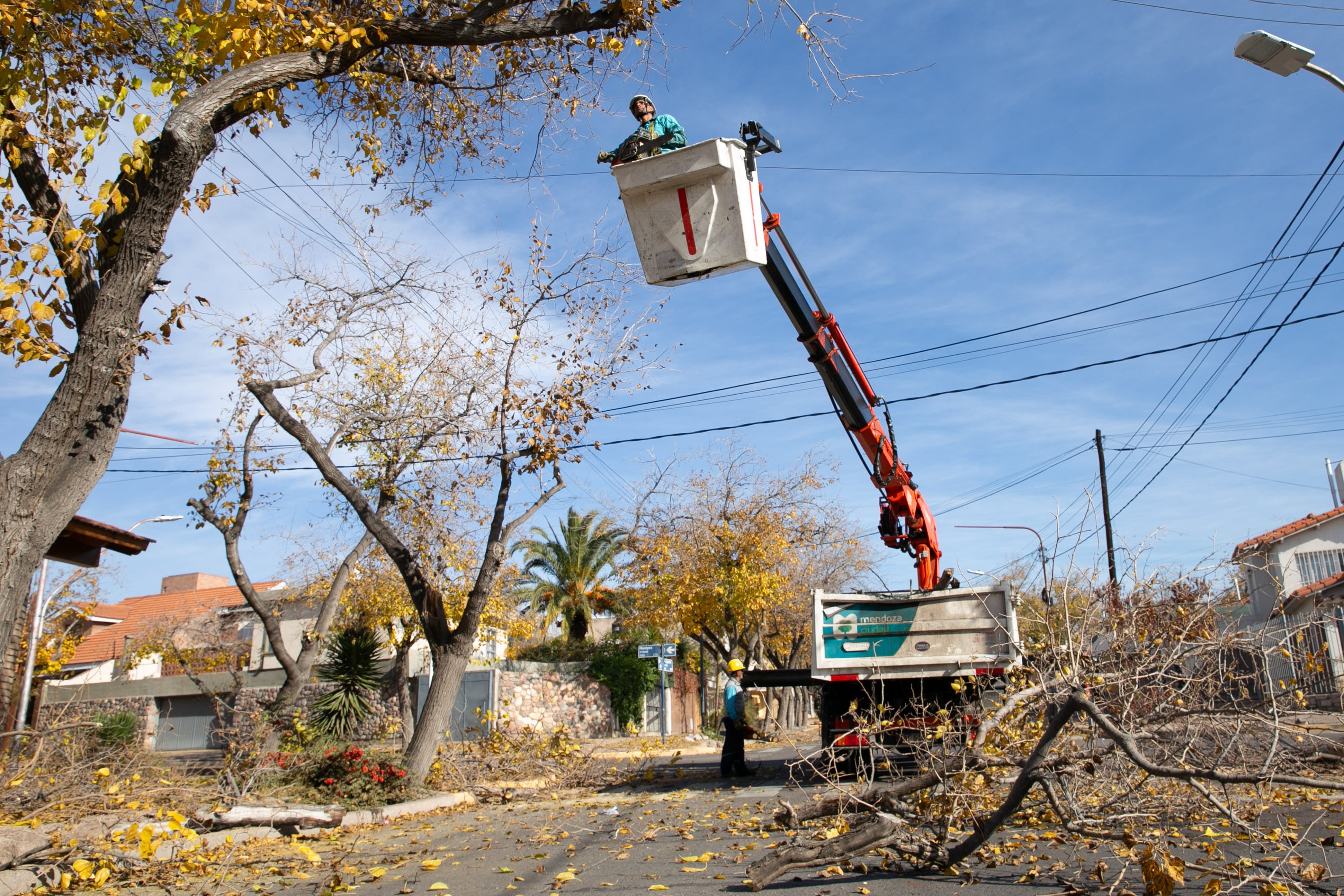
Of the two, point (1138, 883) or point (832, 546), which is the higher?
point (832, 546)

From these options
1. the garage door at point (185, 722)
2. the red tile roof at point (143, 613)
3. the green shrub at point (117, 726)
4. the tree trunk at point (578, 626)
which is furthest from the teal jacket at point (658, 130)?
the red tile roof at point (143, 613)

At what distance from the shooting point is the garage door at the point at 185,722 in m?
33.4

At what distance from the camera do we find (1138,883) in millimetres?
5516

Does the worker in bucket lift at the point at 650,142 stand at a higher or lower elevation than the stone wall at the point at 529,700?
higher

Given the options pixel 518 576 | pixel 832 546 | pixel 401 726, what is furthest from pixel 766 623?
pixel 401 726

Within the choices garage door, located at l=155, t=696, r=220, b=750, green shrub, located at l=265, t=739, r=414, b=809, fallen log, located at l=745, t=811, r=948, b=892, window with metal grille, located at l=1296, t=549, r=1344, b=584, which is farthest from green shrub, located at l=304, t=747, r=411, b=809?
garage door, located at l=155, t=696, r=220, b=750

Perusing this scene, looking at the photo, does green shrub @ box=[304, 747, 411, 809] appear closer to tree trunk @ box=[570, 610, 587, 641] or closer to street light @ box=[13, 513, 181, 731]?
street light @ box=[13, 513, 181, 731]

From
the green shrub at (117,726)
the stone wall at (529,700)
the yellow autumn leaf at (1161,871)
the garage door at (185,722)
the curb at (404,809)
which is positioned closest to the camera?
the yellow autumn leaf at (1161,871)

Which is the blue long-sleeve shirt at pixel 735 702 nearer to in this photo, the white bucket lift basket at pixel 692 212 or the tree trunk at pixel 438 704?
the tree trunk at pixel 438 704

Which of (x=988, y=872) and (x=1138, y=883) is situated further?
(x=988, y=872)

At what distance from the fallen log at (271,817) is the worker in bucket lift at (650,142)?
656 centimetres

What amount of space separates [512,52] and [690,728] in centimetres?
3165

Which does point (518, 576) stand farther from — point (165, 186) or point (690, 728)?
point (165, 186)

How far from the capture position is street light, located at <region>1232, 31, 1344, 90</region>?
347 inches
